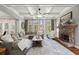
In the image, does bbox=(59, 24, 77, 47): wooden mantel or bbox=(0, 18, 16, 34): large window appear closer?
bbox=(0, 18, 16, 34): large window

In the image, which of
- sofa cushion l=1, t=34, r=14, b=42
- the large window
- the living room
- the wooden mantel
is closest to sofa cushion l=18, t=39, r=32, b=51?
the living room

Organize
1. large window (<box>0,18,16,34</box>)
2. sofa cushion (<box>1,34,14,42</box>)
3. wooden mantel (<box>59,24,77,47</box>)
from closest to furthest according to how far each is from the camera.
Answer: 1. large window (<box>0,18,16,34</box>)
2. sofa cushion (<box>1,34,14,42</box>)
3. wooden mantel (<box>59,24,77,47</box>)

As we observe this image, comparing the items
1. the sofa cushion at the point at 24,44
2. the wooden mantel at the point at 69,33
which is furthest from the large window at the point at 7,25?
the wooden mantel at the point at 69,33

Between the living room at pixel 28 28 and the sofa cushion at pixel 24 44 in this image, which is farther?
the sofa cushion at pixel 24 44

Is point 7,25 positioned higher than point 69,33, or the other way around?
point 7,25

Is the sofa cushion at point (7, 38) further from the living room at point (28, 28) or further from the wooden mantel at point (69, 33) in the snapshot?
the wooden mantel at point (69, 33)

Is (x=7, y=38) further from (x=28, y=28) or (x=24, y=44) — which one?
(x=28, y=28)

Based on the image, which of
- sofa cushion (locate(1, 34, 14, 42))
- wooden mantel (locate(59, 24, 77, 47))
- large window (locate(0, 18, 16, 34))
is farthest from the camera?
wooden mantel (locate(59, 24, 77, 47))

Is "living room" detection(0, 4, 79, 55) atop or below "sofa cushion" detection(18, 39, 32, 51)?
atop

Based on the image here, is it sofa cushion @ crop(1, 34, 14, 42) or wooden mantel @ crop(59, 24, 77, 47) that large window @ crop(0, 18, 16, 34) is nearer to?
sofa cushion @ crop(1, 34, 14, 42)

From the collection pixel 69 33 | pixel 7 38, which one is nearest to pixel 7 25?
pixel 7 38

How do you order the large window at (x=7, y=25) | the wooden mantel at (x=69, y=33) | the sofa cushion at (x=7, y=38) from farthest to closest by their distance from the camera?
1. the wooden mantel at (x=69, y=33)
2. the sofa cushion at (x=7, y=38)
3. the large window at (x=7, y=25)

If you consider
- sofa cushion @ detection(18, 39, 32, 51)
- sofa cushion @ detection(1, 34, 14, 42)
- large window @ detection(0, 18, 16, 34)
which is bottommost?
sofa cushion @ detection(18, 39, 32, 51)
